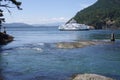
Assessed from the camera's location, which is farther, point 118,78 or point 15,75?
point 15,75

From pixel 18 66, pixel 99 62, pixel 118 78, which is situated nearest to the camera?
pixel 118 78

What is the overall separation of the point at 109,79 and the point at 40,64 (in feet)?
56.9

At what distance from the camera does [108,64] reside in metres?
48.0

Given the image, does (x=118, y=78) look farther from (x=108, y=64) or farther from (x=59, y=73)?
(x=108, y=64)

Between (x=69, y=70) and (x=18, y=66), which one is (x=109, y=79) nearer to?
(x=69, y=70)

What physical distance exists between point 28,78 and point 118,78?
1047cm

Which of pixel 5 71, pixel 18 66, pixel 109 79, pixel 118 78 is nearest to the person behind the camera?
pixel 109 79

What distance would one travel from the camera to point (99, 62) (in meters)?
50.6

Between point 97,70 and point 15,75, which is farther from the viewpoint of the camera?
point 97,70

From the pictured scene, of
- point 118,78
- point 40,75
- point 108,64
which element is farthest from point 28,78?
point 108,64

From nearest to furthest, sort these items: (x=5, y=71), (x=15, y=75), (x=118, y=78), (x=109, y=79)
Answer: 1. (x=109, y=79)
2. (x=118, y=78)
3. (x=15, y=75)
4. (x=5, y=71)

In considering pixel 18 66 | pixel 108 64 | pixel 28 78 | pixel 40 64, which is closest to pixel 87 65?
pixel 108 64

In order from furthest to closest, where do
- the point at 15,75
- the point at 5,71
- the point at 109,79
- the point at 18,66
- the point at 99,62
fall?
the point at 99,62 → the point at 18,66 → the point at 5,71 → the point at 15,75 → the point at 109,79

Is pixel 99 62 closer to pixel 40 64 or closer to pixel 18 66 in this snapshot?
pixel 40 64
